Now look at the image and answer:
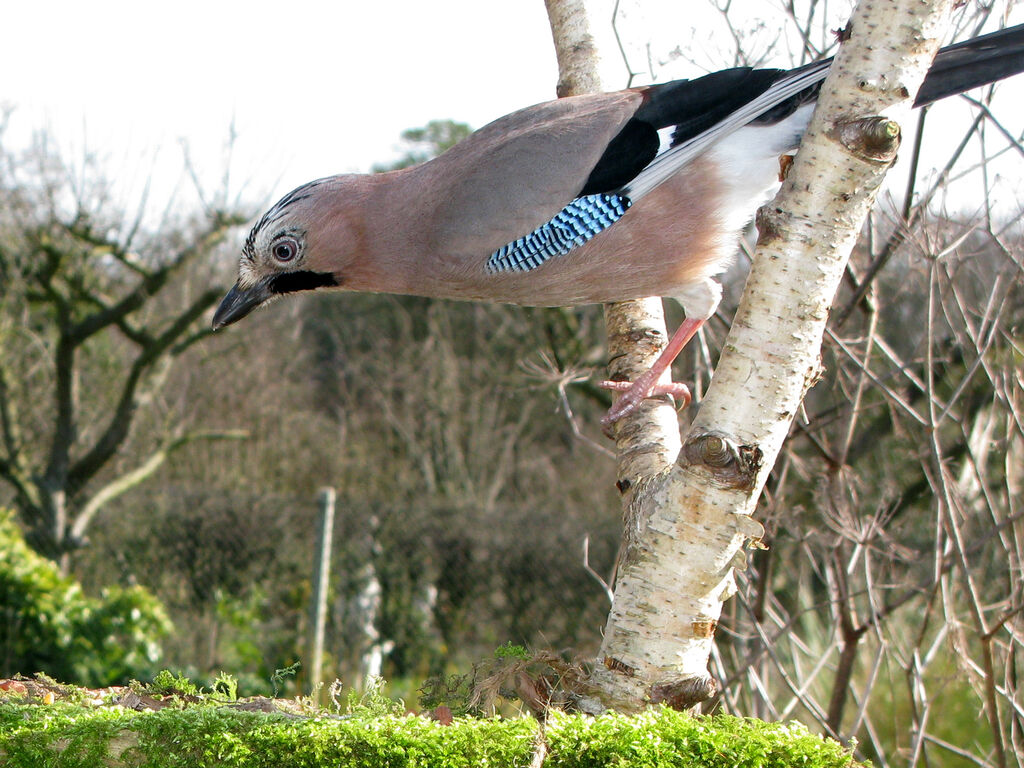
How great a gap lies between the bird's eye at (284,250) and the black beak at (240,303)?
0.12m

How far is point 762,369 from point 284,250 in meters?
1.69

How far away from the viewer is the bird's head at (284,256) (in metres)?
3.13

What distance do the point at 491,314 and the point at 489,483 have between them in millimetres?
2615

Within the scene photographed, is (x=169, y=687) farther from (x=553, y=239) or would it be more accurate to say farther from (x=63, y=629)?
(x=63, y=629)

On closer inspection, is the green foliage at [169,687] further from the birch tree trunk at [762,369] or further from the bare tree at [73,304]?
the bare tree at [73,304]

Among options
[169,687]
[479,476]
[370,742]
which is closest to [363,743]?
[370,742]

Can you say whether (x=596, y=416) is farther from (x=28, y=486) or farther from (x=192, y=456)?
(x=28, y=486)

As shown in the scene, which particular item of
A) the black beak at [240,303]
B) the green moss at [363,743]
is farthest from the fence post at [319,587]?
the green moss at [363,743]

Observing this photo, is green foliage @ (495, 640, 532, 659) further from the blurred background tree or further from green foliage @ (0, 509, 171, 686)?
green foliage @ (0, 509, 171, 686)

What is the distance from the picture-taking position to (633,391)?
312cm

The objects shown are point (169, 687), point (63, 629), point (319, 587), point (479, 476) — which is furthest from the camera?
point (479, 476)

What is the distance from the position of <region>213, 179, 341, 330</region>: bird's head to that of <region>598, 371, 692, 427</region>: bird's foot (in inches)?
38.1

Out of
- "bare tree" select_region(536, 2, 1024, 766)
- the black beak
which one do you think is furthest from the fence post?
the black beak

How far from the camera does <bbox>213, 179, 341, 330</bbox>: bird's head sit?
10.3 ft
